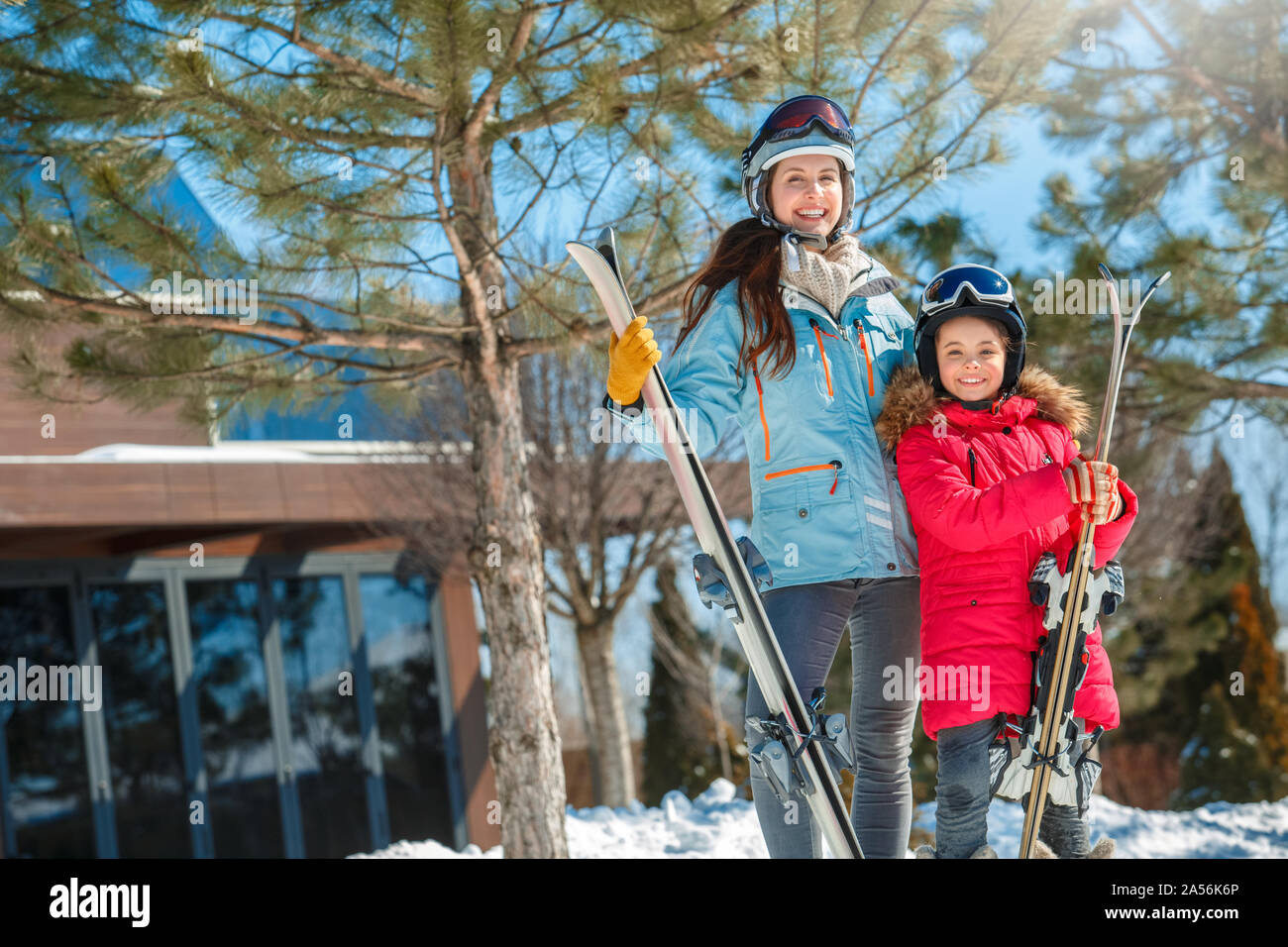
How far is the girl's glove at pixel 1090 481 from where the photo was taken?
6.95ft

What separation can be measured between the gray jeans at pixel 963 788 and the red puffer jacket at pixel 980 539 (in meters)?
0.03

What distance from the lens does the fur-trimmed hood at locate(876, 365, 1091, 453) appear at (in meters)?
2.30

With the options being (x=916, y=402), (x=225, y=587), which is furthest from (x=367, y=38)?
(x=225, y=587)

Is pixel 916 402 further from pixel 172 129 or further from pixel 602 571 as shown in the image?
pixel 602 571

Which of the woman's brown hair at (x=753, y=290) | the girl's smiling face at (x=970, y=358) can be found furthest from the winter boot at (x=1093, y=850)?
the woman's brown hair at (x=753, y=290)

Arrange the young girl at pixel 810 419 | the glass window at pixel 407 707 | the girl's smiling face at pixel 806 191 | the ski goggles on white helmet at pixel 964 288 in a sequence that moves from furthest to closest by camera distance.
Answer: the glass window at pixel 407 707
the girl's smiling face at pixel 806 191
the ski goggles on white helmet at pixel 964 288
the young girl at pixel 810 419

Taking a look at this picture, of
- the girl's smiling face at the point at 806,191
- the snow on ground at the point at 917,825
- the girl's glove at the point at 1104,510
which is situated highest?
the girl's smiling face at the point at 806,191

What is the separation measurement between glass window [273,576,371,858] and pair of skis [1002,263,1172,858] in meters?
7.57

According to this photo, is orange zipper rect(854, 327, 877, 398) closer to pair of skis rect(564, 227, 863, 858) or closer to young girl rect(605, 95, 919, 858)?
young girl rect(605, 95, 919, 858)

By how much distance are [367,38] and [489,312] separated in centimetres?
118

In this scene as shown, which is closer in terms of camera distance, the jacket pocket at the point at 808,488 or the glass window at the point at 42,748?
the jacket pocket at the point at 808,488

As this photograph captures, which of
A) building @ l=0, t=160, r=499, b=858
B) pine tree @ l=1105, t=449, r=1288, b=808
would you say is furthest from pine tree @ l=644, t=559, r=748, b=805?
pine tree @ l=1105, t=449, r=1288, b=808

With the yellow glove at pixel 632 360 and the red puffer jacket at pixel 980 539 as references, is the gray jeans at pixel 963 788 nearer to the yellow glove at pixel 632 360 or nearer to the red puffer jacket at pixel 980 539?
the red puffer jacket at pixel 980 539
